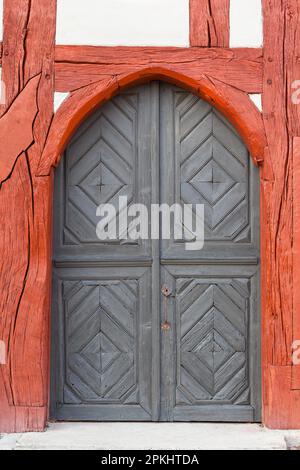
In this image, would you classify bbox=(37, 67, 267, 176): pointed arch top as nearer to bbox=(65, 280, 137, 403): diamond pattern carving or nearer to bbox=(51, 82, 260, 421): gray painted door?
bbox=(51, 82, 260, 421): gray painted door

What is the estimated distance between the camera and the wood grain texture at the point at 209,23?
489 centimetres

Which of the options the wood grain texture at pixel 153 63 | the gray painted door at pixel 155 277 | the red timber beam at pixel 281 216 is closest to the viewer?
the red timber beam at pixel 281 216

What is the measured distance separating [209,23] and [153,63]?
0.46 metres

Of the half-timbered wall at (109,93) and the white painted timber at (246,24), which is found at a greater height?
the white painted timber at (246,24)

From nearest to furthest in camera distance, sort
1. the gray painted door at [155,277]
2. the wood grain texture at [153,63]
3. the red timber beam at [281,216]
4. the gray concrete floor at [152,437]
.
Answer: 1. the gray concrete floor at [152,437]
2. the red timber beam at [281,216]
3. the wood grain texture at [153,63]
4. the gray painted door at [155,277]

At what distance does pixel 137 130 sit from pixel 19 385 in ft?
6.19

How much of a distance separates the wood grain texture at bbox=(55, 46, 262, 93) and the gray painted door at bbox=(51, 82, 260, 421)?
9.1 inches

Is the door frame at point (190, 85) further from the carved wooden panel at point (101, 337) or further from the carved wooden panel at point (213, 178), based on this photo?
the carved wooden panel at point (101, 337)

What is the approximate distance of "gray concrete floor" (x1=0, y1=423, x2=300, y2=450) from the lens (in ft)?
14.7

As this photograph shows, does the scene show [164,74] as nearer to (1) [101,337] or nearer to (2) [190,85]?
(2) [190,85]

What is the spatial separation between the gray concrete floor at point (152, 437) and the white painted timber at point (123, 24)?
101 inches

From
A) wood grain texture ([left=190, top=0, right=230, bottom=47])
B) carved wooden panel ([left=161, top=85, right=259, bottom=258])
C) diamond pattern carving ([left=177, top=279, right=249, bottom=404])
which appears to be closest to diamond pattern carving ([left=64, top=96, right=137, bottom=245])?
carved wooden panel ([left=161, top=85, right=259, bottom=258])

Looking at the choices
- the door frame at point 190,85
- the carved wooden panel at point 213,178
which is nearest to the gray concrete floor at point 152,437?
the door frame at point 190,85

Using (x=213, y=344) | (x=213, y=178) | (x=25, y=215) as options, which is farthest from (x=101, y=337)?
(x=213, y=178)
